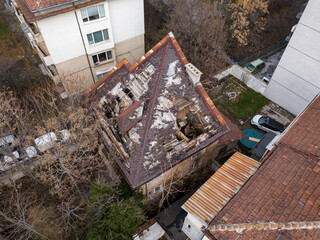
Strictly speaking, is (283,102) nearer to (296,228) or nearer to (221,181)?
(221,181)

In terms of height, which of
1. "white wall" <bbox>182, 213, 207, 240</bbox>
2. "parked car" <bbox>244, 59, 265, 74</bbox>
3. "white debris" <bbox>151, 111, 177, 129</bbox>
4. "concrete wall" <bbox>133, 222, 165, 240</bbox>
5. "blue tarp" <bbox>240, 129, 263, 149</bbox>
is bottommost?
"concrete wall" <bbox>133, 222, 165, 240</bbox>

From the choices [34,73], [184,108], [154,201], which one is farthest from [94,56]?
[154,201]

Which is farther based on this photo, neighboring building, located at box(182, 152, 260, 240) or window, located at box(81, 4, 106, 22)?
window, located at box(81, 4, 106, 22)

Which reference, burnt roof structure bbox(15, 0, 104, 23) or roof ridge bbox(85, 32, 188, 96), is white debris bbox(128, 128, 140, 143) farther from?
burnt roof structure bbox(15, 0, 104, 23)

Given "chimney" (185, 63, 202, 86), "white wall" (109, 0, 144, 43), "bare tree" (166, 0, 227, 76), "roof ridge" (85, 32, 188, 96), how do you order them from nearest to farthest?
"chimney" (185, 63, 202, 86) → "roof ridge" (85, 32, 188, 96) → "white wall" (109, 0, 144, 43) → "bare tree" (166, 0, 227, 76)

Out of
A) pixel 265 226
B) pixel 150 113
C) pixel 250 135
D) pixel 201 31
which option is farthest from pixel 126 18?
pixel 265 226

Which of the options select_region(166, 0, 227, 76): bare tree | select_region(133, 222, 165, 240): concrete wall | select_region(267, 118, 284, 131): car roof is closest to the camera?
select_region(133, 222, 165, 240): concrete wall

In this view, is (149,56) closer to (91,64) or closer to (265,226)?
(91,64)

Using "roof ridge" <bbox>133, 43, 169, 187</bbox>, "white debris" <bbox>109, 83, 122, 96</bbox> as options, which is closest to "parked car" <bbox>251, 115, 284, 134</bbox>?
"roof ridge" <bbox>133, 43, 169, 187</bbox>
